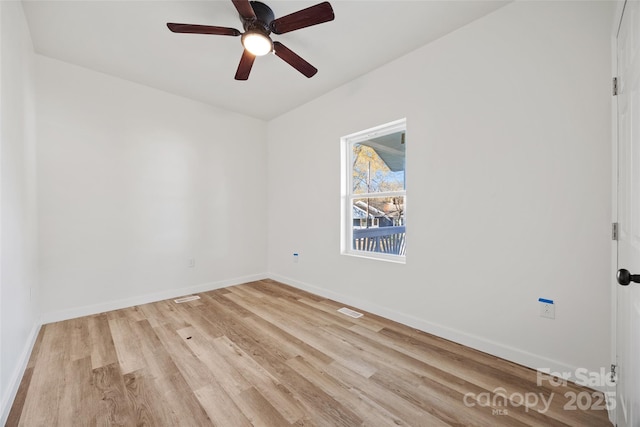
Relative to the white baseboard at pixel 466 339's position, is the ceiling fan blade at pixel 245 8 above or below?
above

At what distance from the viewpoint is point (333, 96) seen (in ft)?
11.0

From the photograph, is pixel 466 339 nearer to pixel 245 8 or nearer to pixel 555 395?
pixel 555 395

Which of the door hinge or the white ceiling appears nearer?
the door hinge

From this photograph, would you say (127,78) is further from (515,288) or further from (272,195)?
(515,288)

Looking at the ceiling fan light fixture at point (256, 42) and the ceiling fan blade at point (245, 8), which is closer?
the ceiling fan blade at point (245, 8)

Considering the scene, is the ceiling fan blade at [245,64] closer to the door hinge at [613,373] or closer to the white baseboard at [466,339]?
the white baseboard at [466,339]

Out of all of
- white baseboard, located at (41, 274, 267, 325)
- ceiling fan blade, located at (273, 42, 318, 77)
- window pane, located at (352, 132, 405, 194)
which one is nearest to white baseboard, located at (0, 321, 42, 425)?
white baseboard, located at (41, 274, 267, 325)

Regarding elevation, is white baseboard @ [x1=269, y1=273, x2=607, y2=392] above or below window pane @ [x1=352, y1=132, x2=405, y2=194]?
below

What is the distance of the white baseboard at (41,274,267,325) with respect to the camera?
2707 mm

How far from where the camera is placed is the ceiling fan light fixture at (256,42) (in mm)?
1980

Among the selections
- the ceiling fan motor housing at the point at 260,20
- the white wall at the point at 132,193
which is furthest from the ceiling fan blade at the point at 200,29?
the white wall at the point at 132,193

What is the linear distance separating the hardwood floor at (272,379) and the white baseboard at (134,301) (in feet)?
0.45

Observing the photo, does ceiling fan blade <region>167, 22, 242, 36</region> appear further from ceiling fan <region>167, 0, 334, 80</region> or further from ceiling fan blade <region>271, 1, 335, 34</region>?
ceiling fan blade <region>271, 1, 335, 34</region>

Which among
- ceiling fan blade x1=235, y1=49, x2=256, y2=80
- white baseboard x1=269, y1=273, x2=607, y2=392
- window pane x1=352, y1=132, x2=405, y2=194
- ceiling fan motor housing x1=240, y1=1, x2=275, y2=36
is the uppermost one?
ceiling fan motor housing x1=240, y1=1, x2=275, y2=36
